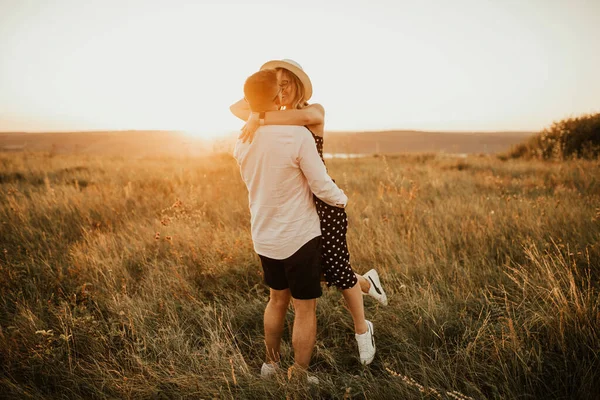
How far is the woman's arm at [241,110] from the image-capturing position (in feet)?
6.42

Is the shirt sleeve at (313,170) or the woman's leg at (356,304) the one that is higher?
the shirt sleeve at (313,170)

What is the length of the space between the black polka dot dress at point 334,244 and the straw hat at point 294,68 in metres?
0.27

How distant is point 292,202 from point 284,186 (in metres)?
0.11

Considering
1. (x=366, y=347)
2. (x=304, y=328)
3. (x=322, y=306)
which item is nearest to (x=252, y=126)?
(x=304, y=328)

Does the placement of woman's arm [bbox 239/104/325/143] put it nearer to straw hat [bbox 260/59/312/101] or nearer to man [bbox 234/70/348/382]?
man [bbox 234/70/348/382]

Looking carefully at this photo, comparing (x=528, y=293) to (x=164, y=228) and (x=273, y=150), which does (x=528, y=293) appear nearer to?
(x=273, y=150)

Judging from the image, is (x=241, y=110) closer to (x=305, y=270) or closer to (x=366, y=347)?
(x=305, y=270)

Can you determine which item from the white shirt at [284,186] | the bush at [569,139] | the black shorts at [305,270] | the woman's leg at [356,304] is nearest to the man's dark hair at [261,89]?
the white shirt at [284,186]

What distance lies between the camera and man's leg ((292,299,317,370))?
6.11ft

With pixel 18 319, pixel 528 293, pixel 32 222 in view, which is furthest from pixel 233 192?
pixel 528 293

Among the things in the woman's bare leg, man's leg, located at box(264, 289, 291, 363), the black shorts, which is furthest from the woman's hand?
the woman's bare leg

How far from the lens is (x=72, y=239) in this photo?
4191mm

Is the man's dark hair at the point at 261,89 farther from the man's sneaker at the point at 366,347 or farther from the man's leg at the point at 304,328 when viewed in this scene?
the man's sneaker at the point at 366,347

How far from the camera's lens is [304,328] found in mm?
1883
